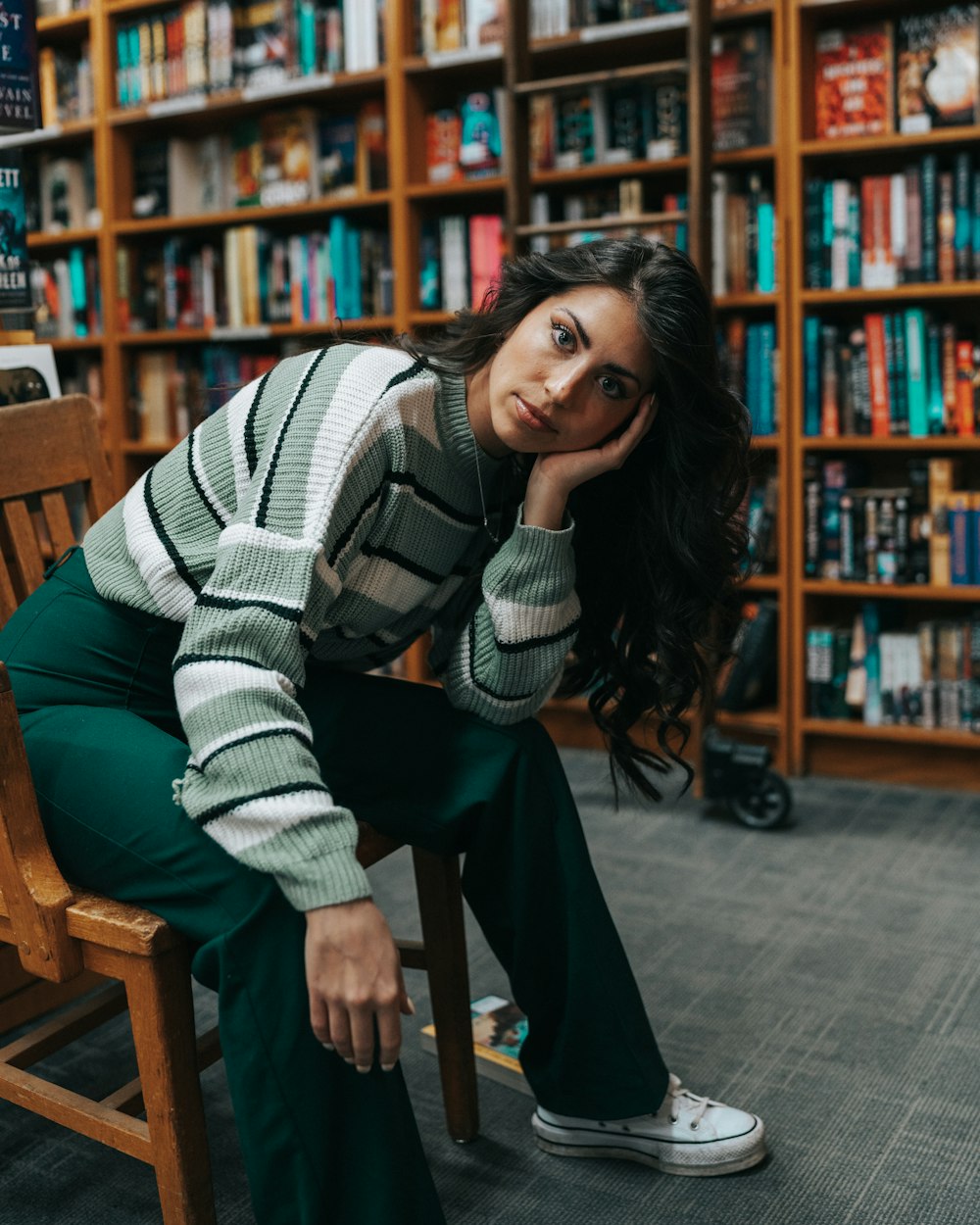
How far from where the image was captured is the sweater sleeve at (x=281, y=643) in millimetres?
972

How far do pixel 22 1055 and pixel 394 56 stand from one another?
2.43 metres

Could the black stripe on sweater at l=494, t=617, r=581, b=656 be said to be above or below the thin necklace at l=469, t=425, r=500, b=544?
below

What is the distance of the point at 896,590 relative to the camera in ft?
8.82

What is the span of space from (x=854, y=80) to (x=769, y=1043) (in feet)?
6.61

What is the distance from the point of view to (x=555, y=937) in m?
1.30

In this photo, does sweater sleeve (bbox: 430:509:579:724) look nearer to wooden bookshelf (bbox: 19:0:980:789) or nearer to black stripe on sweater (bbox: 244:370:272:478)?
black stripe on sweater (bbox: 244:370:272:478)

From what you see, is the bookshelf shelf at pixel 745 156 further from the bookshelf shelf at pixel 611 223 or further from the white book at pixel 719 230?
the bookshelf shelf at pixel 611 223

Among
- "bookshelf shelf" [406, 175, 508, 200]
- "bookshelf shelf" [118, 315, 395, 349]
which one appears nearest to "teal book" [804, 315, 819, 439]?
"bookshelf shelf" [406, 175, 508, 200]

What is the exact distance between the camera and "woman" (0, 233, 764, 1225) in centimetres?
100

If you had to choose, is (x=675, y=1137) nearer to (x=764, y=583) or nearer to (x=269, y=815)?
(x=269, y=815)

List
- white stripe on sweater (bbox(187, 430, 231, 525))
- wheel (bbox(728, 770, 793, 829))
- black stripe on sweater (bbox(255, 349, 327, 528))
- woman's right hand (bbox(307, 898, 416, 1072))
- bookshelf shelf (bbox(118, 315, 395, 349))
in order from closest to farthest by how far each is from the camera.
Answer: woman's right hand (bbox(307, 898, 416, 1072))
black stripe on sweater (bbox(255, 349, 327, 528))
white stripe on sweater (bbox(187, 430, 231, 525))
wheel (bbox(728, 770, 793, 829))
bookshelf shelf (bbox(118, 315, 395, 349))

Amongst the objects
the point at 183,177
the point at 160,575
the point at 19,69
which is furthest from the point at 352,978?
the point at 183,177

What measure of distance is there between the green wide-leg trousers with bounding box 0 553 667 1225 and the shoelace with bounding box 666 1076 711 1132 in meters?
0.08

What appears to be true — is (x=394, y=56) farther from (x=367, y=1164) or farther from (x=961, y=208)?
(x=367, y=1164)
